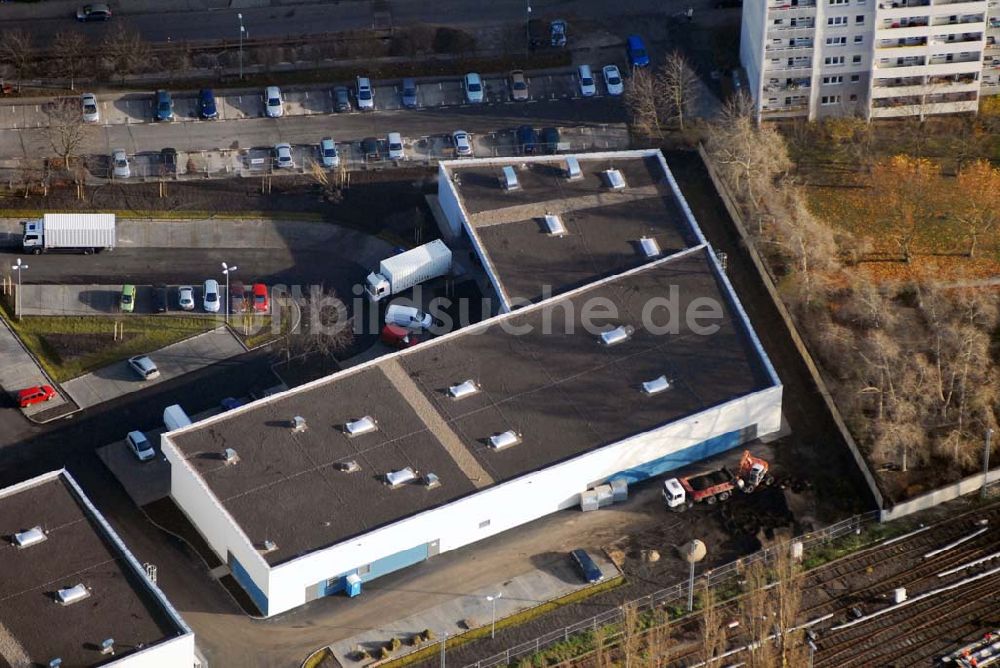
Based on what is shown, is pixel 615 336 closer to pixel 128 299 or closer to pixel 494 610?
pixel 494 610

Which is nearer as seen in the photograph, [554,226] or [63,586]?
[63,586]

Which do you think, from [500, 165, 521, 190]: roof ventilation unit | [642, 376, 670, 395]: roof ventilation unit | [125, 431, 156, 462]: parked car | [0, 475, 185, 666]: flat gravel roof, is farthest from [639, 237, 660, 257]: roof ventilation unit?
[0, 475, 185, 666]: flat gravel roof

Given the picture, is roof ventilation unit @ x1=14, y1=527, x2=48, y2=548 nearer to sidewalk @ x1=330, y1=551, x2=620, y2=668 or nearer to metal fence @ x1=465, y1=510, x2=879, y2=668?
sidewalk @ x1=330, y1=551, x2=620, y2=668

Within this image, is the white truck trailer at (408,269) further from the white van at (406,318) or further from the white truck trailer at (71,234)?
the white truck trailer at (71,234)

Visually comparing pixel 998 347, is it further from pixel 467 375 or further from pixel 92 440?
pixel 92 440

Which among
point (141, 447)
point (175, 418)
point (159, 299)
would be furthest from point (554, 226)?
point (141, 447)

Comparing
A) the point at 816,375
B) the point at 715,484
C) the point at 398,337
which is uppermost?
the point at 398,337
